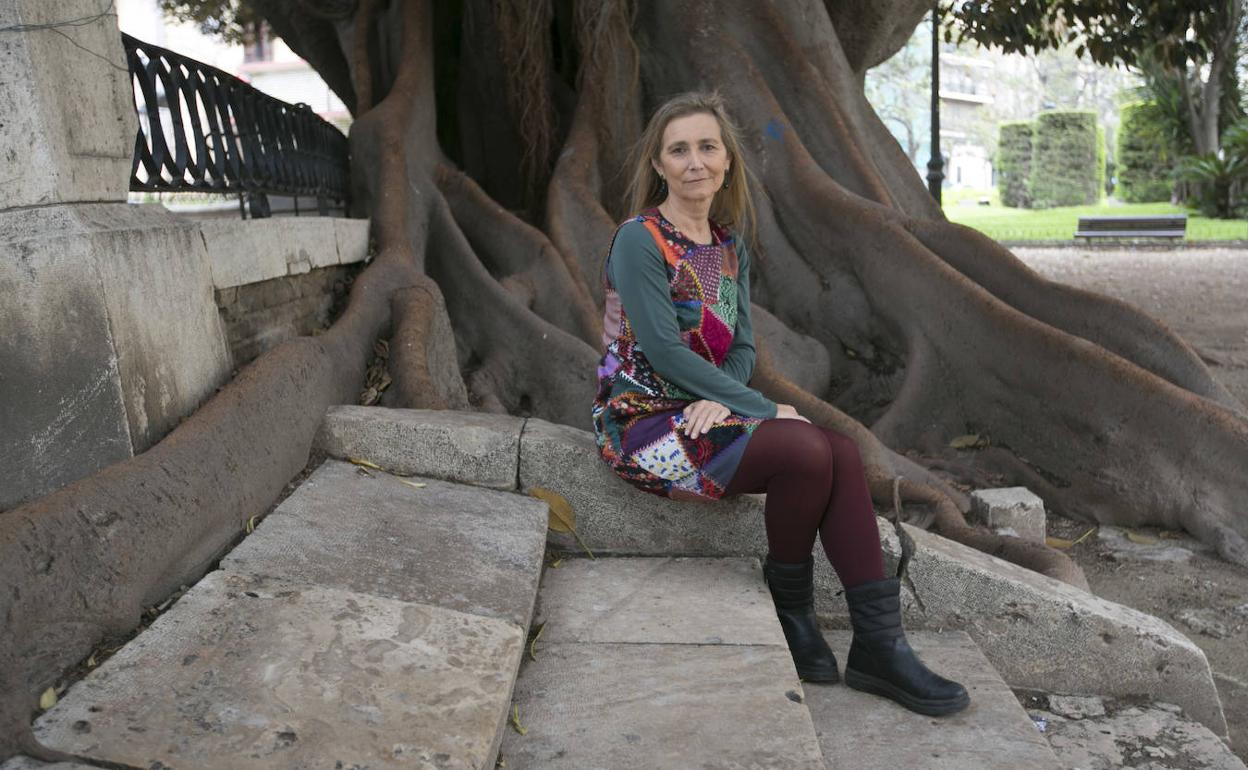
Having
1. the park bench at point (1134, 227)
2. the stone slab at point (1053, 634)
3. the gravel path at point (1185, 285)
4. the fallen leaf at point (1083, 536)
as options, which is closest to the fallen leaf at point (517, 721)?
the stone slab at point (1053, 634)

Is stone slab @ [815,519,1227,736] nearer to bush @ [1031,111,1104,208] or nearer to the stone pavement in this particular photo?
the stone pavement

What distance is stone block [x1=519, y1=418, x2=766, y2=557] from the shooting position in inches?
131

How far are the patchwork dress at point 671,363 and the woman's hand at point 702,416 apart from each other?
3 cm

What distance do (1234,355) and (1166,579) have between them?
4454 mm

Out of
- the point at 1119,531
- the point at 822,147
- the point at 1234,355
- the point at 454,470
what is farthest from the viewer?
the point at 1234,355

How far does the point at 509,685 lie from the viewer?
7.50ft

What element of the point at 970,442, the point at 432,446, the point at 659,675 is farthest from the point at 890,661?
the point at 970,442

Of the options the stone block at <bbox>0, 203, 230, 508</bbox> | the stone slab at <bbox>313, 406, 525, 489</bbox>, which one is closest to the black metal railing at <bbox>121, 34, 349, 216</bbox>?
the stone block at <bbox>0, 203, 230, 508</bbox>

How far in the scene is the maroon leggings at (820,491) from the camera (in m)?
2.79

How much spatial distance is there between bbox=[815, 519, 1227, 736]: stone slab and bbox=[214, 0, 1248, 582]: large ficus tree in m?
0.53

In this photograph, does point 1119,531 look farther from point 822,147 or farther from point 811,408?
point 822,147

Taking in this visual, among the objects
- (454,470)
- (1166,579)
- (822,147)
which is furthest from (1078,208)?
(454,470)

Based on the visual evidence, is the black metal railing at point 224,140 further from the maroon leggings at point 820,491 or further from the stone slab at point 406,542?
the maroon leggings at point 820,491

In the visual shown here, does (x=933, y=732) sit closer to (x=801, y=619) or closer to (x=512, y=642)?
(x=801, y=619)
